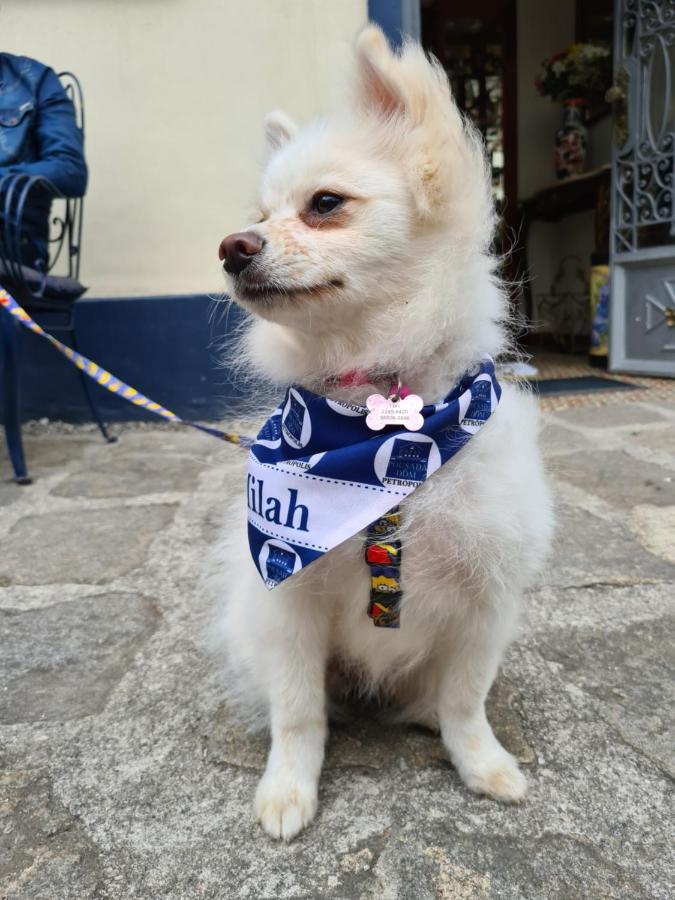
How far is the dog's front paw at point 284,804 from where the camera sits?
109cm

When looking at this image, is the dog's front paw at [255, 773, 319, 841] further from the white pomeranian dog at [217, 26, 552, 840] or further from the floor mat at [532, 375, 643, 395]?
the floor mat at [532, 375, 643, 395]

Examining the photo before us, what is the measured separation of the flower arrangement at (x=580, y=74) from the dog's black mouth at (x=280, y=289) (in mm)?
5919

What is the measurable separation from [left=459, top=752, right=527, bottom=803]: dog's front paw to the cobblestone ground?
0.02m

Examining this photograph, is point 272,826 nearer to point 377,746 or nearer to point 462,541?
point 377,746

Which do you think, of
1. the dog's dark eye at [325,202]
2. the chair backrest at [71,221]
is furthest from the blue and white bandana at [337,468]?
the chair backrest at [71,221]

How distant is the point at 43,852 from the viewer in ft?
3.46

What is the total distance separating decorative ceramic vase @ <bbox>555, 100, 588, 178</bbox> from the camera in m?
6.23

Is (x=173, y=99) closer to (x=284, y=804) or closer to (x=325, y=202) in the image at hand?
(x=325, y=202)

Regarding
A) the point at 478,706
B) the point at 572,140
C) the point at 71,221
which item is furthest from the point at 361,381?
the point at 572,140

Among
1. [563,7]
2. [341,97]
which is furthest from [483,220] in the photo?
[563,7]

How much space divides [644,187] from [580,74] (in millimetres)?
1721

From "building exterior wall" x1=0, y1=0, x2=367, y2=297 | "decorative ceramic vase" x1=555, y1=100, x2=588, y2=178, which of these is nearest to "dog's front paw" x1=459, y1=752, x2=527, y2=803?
"building exterior wall" x1=0, y1=0, x2=367, y2=297

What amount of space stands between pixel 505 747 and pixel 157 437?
10.0 feet

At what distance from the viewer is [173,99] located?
157 inches
